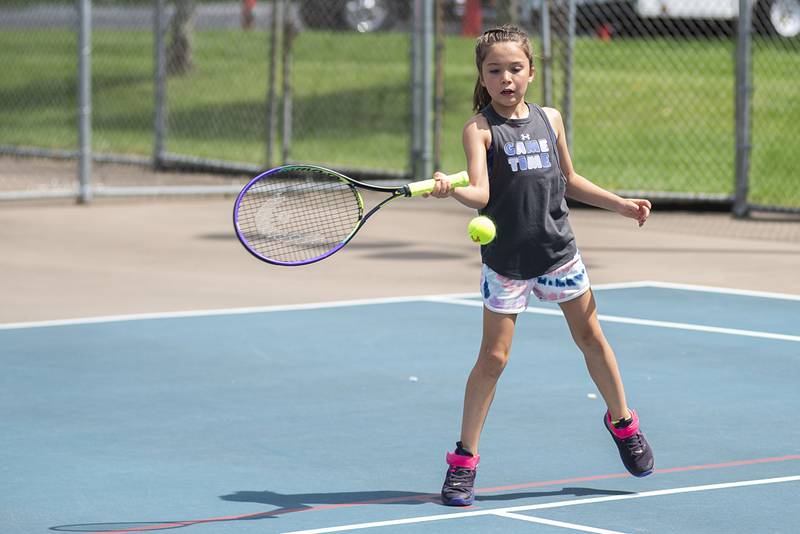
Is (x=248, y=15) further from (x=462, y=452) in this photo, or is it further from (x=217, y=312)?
(x=462, y=452)

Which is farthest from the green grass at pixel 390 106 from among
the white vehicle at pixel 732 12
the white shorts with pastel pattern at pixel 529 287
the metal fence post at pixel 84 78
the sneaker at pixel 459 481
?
the sneaker at pixel 459 481

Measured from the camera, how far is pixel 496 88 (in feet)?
18.7

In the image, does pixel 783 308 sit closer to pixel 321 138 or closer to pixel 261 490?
pixel 261 490

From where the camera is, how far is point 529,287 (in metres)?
5.80

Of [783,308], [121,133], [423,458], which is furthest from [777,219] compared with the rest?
[121,133]

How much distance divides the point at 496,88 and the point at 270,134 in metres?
11.2

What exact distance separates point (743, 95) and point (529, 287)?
8.79 m

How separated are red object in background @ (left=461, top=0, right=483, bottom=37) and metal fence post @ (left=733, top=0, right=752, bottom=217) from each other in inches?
310

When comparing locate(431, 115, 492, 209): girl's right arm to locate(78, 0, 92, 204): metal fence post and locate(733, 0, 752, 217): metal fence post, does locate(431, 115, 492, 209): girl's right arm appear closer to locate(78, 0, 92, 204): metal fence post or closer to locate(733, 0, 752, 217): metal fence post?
locate(733, 0, 752, 217): metal fence post

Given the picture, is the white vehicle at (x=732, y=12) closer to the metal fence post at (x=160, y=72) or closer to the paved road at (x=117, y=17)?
the paved road at (x=117, y=17)

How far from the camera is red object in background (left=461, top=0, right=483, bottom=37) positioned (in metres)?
21.9

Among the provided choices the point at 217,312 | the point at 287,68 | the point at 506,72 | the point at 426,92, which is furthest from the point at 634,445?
the point at 287,68

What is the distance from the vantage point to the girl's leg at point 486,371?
575 cm

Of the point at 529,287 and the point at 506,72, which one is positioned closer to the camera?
the point at 506,72
